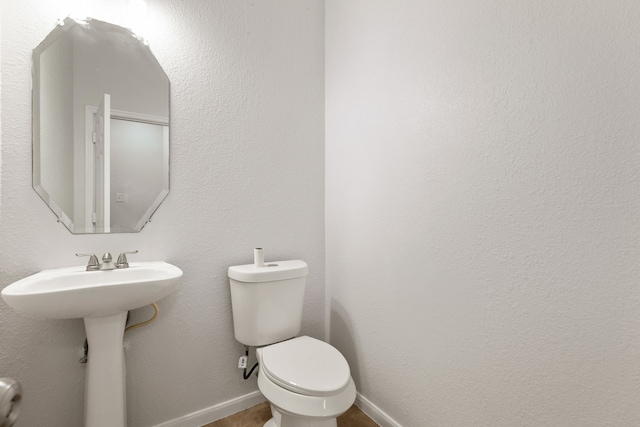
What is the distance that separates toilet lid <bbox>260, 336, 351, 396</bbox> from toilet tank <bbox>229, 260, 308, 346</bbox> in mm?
107

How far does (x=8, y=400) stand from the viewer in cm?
43

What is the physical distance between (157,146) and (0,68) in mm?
543

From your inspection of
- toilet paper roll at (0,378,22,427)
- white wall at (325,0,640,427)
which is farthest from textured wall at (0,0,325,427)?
toilet paper roll at (0,378,22,427)

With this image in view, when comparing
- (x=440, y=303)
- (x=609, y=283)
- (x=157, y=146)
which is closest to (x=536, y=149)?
(x=609, y=283)

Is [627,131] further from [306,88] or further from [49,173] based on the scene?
[49,173]

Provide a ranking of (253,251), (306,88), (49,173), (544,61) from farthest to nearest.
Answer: (306,88) < (253,251) < (49,173) < (544,61)

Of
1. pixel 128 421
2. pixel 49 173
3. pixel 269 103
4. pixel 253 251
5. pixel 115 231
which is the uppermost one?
pixel 269 103

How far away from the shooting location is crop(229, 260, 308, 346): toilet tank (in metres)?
1.33

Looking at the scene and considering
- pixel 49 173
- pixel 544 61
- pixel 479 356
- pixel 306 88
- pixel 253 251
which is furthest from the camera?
pixel 306 88

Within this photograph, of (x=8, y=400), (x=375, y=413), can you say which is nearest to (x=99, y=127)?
(x=8, y=400)

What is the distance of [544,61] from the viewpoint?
847mm

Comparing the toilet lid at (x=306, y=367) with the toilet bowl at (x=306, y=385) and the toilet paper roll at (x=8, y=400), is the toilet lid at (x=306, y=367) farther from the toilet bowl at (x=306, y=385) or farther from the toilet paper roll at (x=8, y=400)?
the toilet paper roll at (x=8, y=400)

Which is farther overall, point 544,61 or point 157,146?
point 157,146

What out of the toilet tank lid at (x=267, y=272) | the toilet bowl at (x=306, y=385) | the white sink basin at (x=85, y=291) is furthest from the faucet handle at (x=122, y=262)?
the toilet bowl at (x=306, y=385)
